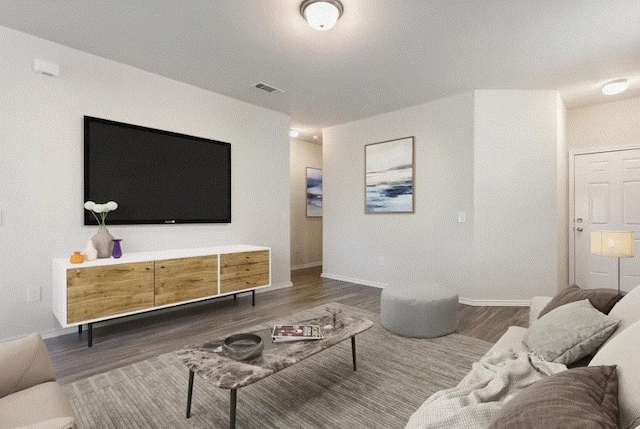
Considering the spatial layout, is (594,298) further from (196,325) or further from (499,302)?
(196,325)

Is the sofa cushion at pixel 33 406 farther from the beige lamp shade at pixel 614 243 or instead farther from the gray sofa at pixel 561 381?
→ the beige lamp shade at pixel 614 243

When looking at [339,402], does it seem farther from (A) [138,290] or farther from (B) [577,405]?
(A) [138,290]

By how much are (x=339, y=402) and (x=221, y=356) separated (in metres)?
0.78

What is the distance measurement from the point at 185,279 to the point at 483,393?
2873 mm

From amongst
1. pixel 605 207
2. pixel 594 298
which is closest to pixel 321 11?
pixel 594 298

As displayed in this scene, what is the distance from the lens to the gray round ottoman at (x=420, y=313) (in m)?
2.88

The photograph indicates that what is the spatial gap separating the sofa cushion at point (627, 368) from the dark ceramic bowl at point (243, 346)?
1.43 metres

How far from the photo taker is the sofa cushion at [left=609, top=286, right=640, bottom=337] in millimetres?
1388

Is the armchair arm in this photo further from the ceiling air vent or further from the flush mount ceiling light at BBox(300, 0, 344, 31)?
the ceiling air vent

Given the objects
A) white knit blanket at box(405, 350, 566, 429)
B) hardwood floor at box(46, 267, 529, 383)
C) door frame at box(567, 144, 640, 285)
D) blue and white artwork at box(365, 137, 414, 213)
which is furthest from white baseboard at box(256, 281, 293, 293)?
door frame at box(567, 144, 640, 285)

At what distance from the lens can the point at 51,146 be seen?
2912 mm

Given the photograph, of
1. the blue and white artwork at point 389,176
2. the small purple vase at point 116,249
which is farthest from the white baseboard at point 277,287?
the small purple vase at point 116,249

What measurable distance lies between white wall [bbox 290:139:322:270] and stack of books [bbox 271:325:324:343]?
4.34 m

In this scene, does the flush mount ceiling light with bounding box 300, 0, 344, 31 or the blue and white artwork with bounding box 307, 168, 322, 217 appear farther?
the blue and white artwork with bounding box 307, 168, 322, 217
